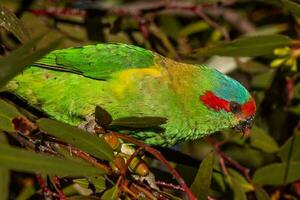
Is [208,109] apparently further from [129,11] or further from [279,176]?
[129,11]

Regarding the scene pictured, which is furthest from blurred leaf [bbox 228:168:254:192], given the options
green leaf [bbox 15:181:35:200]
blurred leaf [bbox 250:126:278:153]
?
green leaf [bbox 15:181:35:200]

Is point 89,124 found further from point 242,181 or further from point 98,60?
point 242,181

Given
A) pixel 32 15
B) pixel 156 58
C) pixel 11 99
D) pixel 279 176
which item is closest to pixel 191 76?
pixel 156 58

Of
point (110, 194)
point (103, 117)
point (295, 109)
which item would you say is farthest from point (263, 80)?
point (110, 194)

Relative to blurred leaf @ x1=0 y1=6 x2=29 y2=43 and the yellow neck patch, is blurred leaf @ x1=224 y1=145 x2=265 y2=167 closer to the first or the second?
the yellow neck patch

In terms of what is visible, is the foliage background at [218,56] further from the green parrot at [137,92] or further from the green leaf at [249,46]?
the green parrot at [137,92]

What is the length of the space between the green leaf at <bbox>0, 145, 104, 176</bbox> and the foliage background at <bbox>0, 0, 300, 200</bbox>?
62cm

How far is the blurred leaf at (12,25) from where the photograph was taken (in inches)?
118

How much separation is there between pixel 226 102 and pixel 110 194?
3.62 feet

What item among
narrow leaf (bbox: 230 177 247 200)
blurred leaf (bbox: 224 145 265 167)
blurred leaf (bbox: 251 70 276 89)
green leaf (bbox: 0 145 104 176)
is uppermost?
green leaf (bbox: 0 145 104 176)

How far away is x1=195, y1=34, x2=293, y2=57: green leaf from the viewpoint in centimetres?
354

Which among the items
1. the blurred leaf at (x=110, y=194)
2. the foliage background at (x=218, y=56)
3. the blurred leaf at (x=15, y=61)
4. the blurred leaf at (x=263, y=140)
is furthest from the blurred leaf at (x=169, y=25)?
the blurred leaf at (x=15, y=61)

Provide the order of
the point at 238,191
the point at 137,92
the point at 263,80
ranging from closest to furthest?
the point at 137,92 < the point at 238,191 < the point at 263,80

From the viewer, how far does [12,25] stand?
3018 mm
